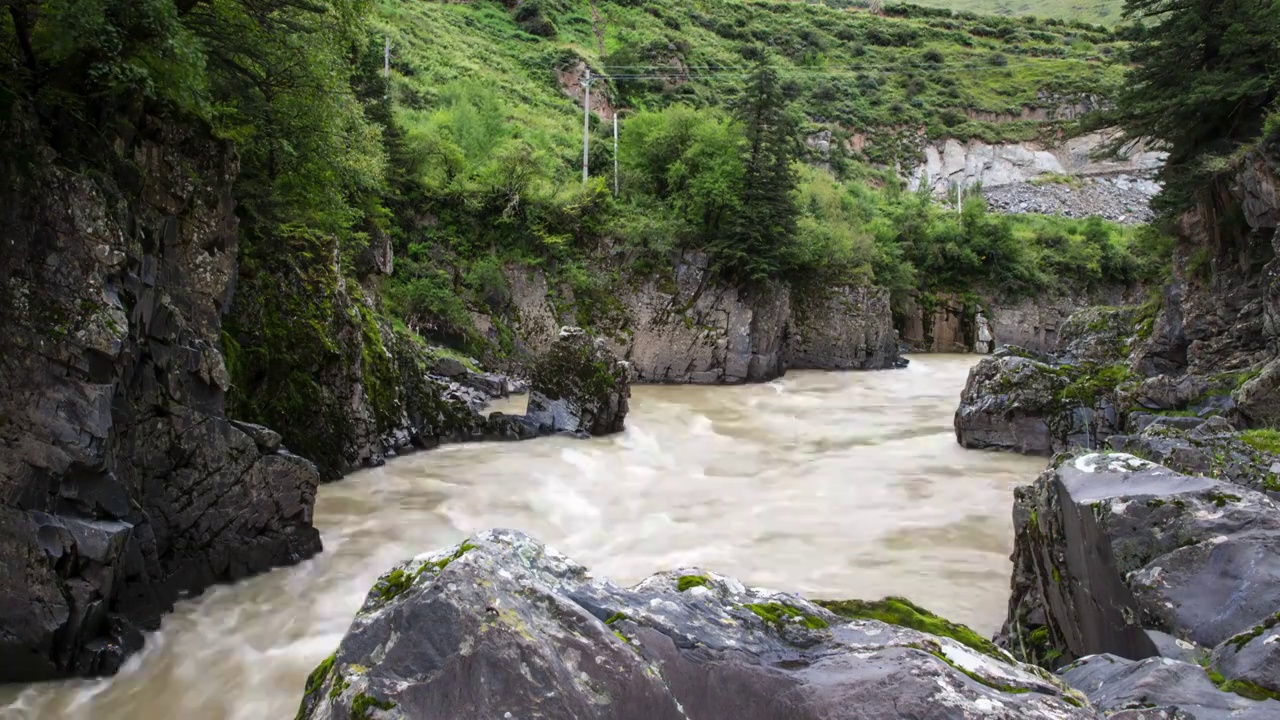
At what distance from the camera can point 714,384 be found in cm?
2630

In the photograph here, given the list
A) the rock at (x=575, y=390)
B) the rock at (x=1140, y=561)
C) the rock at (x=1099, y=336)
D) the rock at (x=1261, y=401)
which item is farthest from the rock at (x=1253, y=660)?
the rock at (x=1099, y=336)

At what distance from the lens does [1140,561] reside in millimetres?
4406

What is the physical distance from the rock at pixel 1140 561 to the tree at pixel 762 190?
21611mm

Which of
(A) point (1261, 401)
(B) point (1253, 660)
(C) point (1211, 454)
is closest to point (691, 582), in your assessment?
(B) point (1253, 660)

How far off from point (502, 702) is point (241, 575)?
699 centimetres

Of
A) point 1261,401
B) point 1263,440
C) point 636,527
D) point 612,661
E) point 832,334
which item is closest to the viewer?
point 612,661

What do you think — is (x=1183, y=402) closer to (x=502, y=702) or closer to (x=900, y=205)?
(x=502, y=702)

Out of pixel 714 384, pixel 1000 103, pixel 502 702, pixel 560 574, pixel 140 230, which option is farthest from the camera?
pixel 1000 103

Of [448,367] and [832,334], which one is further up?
[832,334]

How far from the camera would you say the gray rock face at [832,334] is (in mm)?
30516

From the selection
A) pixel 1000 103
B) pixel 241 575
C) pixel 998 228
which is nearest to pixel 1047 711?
pixel 241 575

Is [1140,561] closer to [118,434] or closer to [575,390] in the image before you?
[118,434]

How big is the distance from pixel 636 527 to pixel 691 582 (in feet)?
24.8

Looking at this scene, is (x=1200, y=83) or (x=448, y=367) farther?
(x=448, y=367)
